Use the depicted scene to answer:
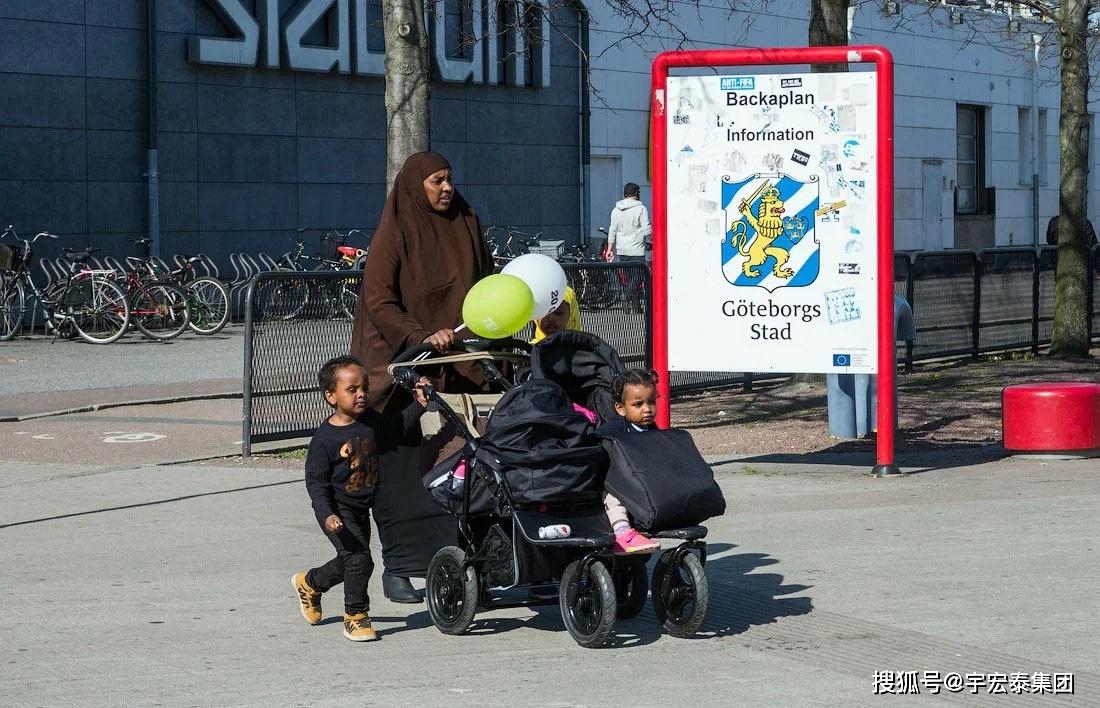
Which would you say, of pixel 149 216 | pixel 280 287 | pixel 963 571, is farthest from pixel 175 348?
pixel 963 571

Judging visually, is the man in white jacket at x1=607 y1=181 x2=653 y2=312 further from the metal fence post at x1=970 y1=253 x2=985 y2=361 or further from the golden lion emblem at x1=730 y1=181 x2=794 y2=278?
the golden lion emblem at x1=730 y1=181 x2=794 y2=278

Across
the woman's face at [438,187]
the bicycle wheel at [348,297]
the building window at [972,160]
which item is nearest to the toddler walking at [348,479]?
the woman's face at [438,187]

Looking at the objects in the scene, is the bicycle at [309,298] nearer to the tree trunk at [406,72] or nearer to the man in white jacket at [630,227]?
the tree trunk at [406,72]

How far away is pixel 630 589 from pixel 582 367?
917mm

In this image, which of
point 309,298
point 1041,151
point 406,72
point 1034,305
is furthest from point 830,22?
point 1041,151

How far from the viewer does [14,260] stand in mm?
20859

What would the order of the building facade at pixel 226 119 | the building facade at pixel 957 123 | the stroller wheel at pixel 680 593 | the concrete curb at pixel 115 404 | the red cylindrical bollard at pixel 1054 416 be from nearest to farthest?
the stroller wheel at pixel 680 593
the red cylindrical bollard at pixel 1054 416
the concrete curb at pixel 115 404
the building facade at pixel 226 119
the building facade at pixel 957 123

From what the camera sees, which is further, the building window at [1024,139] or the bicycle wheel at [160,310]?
the building window at [1024,139]

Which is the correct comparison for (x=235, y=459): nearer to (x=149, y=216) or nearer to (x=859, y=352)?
(x=859, y=352)

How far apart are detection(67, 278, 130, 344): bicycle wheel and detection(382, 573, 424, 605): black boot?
1428 cm

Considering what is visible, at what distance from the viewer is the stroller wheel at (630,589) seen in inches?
263

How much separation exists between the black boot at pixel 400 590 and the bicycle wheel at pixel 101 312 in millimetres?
14279

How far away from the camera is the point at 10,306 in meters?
20.7

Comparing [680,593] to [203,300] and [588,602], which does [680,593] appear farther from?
[203,300]
